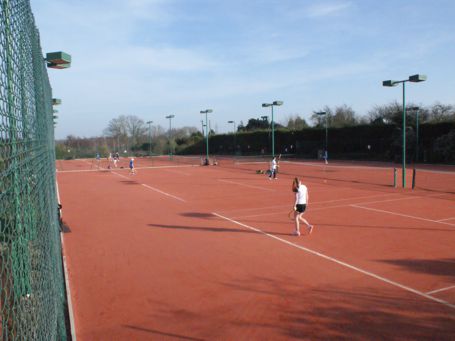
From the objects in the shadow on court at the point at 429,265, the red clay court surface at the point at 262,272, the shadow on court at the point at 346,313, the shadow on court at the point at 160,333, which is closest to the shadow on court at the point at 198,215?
the red clay court surface at the point at 262,272

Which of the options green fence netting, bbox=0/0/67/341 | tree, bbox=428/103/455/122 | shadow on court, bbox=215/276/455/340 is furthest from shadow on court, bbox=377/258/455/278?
tree, bbox=428/103/455/122

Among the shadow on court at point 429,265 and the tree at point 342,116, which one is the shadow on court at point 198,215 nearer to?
the shadow on court at point 429,265

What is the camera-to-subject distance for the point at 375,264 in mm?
8922

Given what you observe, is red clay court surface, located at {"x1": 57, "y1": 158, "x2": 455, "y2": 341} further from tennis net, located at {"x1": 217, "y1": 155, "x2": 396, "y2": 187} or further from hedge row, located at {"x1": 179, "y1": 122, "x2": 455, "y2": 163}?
hedge row, located at {"x1": 179, "y1": 122, "x2": 455, "y2": 163}

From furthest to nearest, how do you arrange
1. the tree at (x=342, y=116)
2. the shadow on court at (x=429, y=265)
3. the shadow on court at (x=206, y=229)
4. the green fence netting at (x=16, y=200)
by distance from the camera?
the tree at (x=342, y=116), the shadow on court at (x=206, y=229), the shadow on court at (x=429, y=265), the green fence netting at (x=16, y=200)

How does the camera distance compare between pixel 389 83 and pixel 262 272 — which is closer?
pixel 262 272

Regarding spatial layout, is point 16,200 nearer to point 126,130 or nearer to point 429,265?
point 429,265

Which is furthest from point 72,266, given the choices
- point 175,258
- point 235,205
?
point 235,205

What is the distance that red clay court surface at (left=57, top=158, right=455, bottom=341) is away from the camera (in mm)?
6137

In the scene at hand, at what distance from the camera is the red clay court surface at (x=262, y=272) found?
6.14m

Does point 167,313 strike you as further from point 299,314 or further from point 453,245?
point 453,245

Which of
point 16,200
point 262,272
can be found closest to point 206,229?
point 262,272

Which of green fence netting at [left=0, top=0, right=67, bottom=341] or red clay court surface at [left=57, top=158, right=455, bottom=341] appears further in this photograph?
red clay court surface at [left=57, top=158, right=455, bottom=341]

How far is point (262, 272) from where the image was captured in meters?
8.53
